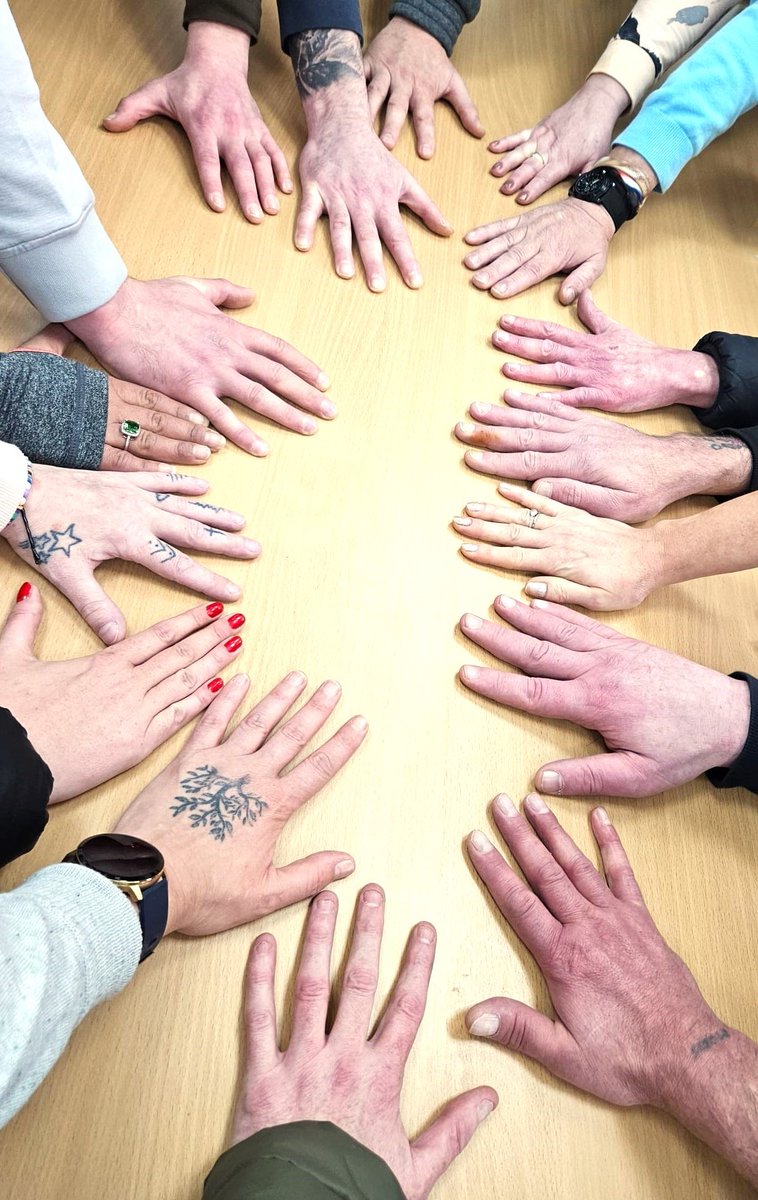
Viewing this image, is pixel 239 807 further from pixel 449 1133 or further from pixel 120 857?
pixel 449 1133

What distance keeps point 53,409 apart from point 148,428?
98 mm

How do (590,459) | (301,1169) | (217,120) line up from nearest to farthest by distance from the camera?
(301,1169) < (590,459) < (217,120)

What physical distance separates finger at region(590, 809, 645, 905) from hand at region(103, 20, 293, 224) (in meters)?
0.83

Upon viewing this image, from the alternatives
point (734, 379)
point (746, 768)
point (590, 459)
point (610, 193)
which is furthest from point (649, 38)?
point (746, 768)

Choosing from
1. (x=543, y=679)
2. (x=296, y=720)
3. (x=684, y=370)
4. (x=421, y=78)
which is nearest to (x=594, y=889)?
(x=543, y=679)

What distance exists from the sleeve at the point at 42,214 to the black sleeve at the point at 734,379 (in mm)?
710

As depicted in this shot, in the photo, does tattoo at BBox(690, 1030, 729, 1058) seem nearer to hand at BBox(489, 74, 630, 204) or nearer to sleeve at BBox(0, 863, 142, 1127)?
sleeve at BBox(0, 863, 142, 1127)

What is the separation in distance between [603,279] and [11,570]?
855mm

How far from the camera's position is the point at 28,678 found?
758 millimetres

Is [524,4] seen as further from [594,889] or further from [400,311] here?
[594,889]

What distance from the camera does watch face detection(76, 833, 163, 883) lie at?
656 mm

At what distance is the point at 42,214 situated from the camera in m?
0.85

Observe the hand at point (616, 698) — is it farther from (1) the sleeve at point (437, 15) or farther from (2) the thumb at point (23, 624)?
(1) the sleeve at point (437, 15)

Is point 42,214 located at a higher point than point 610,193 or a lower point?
lower
